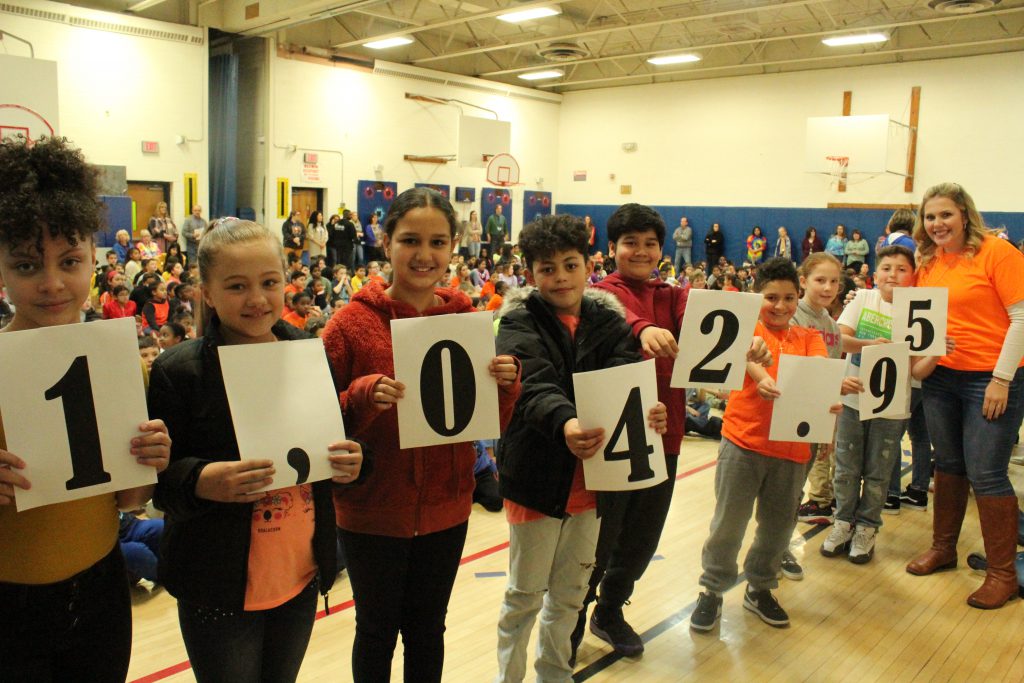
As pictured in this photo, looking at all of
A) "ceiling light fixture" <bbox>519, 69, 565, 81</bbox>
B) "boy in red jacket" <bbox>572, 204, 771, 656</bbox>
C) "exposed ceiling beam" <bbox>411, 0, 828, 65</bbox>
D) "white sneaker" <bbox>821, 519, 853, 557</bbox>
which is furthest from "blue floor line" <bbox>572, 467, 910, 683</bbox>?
"ceiling light fixture" <bbox>519, 69, 565, 81</bbox>

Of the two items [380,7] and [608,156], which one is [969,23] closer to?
[608,156]

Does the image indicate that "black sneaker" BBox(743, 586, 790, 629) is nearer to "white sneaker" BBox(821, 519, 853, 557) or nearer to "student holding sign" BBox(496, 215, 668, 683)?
"white sneaker" BBox(821, 519, 853, 557)

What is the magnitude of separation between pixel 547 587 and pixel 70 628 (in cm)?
129

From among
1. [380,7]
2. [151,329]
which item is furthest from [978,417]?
[380,7]

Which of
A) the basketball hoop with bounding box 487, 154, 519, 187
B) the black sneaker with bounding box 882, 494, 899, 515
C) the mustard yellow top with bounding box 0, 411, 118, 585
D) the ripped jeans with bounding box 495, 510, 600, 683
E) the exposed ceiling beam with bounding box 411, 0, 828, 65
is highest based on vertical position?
the exposed ceiling beam with bounding box 411, 0, 828, 65

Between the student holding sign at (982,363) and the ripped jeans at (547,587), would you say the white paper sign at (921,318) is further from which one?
the ripped jeans at (547,587)

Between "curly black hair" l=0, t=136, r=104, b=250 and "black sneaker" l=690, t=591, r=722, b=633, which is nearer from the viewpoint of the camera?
"curly black hair" l=0, t=136, r=104, b=250

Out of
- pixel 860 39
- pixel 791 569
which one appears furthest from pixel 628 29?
pixel 791 569

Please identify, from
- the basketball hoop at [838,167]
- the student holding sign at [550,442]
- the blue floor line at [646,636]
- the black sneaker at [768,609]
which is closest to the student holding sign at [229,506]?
the student holding sign at [550,442]

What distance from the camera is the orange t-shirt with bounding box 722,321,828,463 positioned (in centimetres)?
288

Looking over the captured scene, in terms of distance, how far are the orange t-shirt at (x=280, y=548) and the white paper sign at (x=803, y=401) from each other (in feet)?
5.79

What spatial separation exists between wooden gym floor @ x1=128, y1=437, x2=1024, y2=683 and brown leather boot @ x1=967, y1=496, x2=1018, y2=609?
55 millimetres

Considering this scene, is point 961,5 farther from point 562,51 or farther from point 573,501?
point 573,501

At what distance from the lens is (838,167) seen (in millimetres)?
16016
